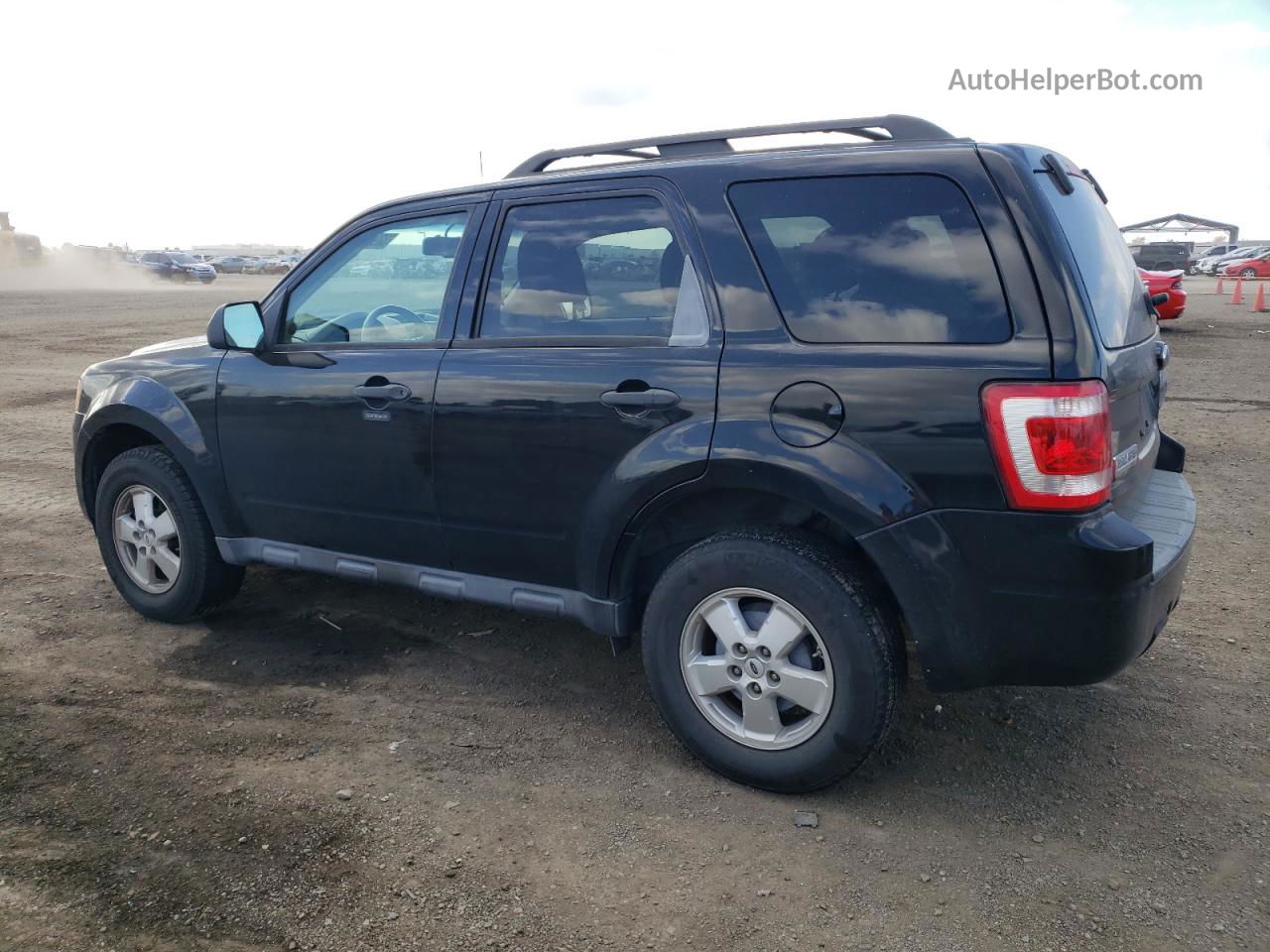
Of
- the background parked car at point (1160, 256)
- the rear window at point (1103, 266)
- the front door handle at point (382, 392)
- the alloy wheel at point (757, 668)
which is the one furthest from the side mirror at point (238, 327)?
the background parked car at point (1160, 256)

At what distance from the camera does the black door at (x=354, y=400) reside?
383 centimetres

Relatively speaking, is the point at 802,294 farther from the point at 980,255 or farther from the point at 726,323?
the point at 980,255

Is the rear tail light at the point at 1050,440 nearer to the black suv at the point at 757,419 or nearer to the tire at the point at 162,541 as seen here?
the black suv at the point at 757,419

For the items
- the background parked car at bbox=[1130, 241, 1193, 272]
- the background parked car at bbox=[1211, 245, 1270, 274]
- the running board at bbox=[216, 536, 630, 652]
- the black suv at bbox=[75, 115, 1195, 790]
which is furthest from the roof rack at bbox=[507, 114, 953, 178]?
the background parked car at bbox=[1211, 245, 1270, 274]

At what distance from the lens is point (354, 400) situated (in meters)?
3.93

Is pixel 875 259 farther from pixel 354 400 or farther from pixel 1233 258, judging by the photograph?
pixel 1233 258

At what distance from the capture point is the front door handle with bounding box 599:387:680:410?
10.6ft

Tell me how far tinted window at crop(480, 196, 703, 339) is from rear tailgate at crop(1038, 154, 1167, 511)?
1.20 meters

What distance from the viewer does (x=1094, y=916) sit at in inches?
105

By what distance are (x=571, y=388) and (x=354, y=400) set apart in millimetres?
1008

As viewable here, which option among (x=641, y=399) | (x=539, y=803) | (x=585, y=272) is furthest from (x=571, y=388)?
(x=539, y=803)

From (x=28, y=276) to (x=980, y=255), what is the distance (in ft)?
188

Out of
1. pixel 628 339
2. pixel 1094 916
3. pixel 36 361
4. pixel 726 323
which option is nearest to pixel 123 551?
pixel 628 339

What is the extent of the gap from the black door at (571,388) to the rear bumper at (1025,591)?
0.75m
